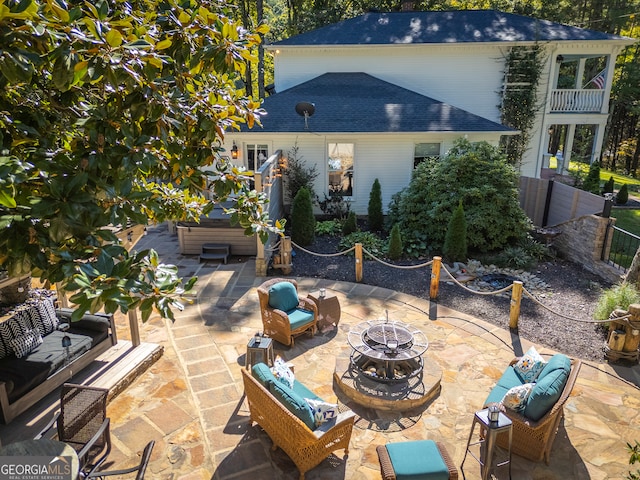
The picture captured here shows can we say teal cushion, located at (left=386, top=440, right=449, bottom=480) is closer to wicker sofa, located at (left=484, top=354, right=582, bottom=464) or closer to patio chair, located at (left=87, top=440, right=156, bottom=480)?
wicker sofa, located at (left=484, top=354, right=582, bottom=464)

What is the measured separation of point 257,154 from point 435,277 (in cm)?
869

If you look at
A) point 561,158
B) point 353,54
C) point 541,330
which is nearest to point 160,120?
point 541,330

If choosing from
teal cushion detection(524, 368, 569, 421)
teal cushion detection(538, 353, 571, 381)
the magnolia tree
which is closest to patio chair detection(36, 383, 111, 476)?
the magnolia tree

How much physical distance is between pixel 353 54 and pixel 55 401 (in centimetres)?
1635

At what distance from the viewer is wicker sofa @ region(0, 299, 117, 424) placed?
5.50m

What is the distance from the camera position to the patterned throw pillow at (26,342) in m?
5.91

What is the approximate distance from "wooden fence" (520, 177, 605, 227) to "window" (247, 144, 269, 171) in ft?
29.9

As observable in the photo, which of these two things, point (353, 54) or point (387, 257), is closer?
point (387, 257)

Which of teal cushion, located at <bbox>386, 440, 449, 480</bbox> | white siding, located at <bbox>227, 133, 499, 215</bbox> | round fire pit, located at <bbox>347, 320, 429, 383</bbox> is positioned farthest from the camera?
white siding, located at <bbox>227, 133, 499, 215</bbox>

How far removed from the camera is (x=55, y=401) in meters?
5.97

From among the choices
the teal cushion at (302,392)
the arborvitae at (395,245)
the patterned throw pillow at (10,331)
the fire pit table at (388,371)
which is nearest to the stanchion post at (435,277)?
the arborvitae at (395,245)

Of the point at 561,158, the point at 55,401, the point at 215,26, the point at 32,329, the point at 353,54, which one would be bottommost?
the point at 55,401

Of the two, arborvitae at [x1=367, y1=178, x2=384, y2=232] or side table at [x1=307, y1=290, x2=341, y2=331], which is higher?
arborvitae at [x1=367, y1=178, x2=384, y2=232]

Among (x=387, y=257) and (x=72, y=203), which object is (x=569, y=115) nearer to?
(x=387, y=257)
